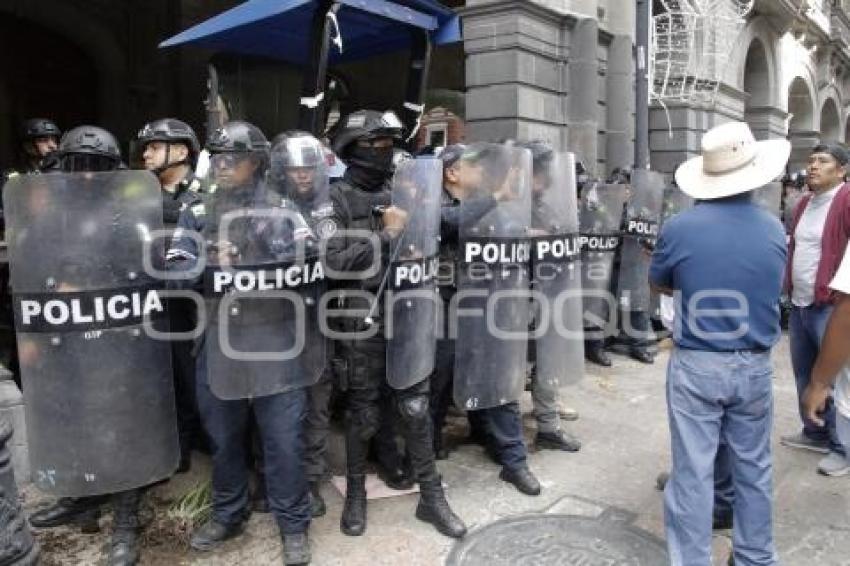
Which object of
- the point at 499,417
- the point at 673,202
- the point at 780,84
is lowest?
the point at 499,417

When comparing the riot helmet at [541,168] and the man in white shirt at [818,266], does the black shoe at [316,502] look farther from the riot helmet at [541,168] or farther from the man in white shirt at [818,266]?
the man in white shirt at [818,266]

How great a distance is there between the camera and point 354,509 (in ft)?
11.5

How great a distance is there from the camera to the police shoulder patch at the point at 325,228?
3201 millimetres

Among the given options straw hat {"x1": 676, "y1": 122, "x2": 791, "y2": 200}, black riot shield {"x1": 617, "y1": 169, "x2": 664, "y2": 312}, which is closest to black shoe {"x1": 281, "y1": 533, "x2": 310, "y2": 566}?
straw hat {"x1": 676, "y1": 122, "x2": 791, "y2": 200}

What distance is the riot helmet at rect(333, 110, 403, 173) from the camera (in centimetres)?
342

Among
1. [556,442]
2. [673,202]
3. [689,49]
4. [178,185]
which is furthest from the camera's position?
[689,49]

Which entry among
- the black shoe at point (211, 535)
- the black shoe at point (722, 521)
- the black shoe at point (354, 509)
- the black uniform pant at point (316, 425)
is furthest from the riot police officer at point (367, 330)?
the black shoe at point (722, 521)

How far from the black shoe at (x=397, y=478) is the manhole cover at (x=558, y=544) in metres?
0.61

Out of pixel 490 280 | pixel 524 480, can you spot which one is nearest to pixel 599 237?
pixel 490 280

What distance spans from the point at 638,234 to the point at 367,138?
3.86 meters

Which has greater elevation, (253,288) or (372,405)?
(253,288)

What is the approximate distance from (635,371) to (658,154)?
22.2ft

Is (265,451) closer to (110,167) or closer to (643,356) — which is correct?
(110,167)

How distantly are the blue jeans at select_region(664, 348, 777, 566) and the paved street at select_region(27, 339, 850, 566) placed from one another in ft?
1.66
